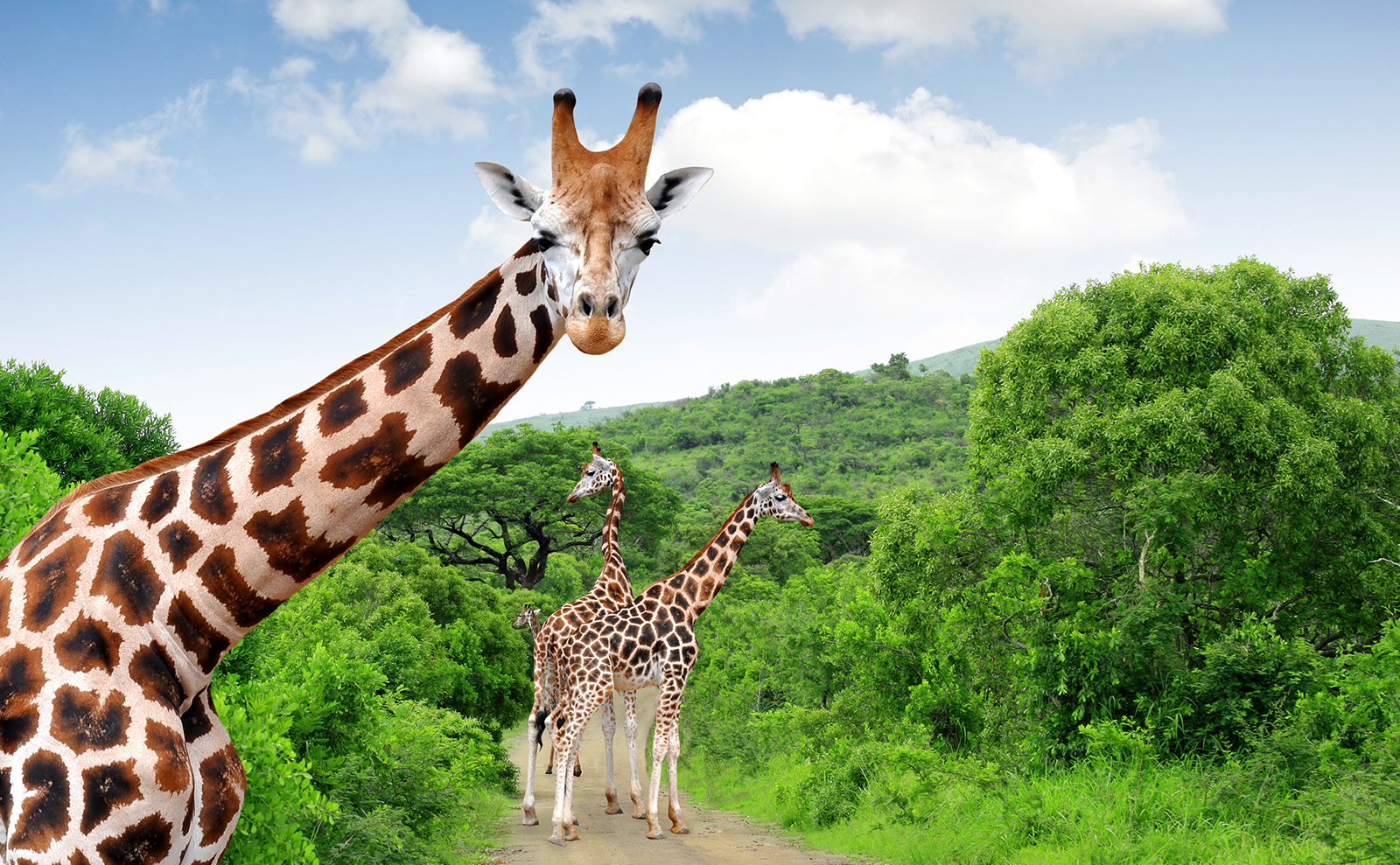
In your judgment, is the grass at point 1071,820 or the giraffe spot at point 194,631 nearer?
the giraffe spot at point 194,631

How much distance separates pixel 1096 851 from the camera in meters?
7.84

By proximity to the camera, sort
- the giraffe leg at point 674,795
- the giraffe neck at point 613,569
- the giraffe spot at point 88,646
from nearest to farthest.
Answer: the giraffe spot at point 88,646, the giraffe leg at point 674,795, the giraffe neck at point 613,569

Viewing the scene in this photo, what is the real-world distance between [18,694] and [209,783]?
2.13 feet

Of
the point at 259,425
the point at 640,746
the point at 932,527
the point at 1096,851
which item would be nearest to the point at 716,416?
the point at 640,746

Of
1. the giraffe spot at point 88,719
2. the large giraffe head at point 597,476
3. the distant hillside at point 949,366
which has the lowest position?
the giraffe spot at point 88,719

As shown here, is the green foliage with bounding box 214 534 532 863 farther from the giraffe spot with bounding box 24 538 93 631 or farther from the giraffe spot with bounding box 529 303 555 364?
the giraffe spot with bounding box 529 303 555 364

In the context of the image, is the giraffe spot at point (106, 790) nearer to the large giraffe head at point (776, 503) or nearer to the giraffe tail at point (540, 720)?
the large giraffe head at point (776, 503)

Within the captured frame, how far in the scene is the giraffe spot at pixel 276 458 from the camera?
3156 mm

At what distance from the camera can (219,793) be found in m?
3.22

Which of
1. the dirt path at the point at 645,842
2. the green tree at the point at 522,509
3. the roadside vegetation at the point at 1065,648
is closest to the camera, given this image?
the roadside vegetation at the point at 1065,648

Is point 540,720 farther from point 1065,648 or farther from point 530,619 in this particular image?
point 1065,648

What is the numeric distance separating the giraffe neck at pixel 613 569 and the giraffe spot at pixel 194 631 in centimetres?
992

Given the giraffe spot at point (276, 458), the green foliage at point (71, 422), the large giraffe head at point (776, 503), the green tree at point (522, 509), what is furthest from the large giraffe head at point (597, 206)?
the green tree at point (522, 509)

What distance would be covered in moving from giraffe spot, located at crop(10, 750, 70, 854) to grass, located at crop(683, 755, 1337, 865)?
7.42m
